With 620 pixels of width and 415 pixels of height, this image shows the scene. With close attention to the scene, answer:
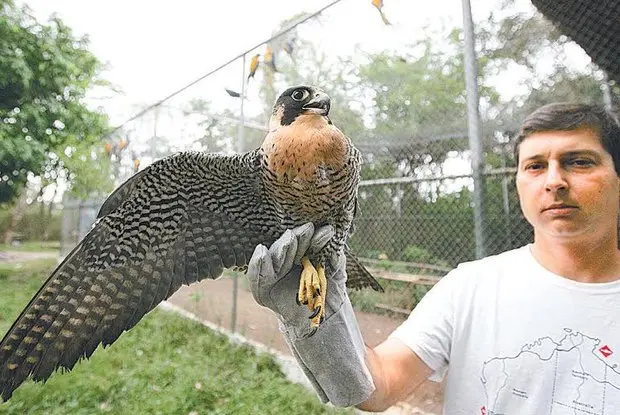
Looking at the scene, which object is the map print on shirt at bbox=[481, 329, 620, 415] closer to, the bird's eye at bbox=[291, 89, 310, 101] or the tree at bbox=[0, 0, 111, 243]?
the bird's eye at bbox=[291, 89, 310, 101]

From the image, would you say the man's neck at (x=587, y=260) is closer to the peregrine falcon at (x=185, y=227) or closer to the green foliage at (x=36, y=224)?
the peregrine falcon at (x=185, y=227)

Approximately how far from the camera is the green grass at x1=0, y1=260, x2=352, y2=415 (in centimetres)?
256

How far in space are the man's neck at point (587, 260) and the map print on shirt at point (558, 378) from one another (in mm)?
157

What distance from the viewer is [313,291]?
1.15 m

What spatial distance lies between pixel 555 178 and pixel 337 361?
69 cm

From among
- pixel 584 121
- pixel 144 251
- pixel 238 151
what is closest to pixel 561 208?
pixel 584 121

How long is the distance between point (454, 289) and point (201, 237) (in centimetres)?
82

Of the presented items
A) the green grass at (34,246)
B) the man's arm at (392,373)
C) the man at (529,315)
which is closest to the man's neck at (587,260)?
the man at (529,315)

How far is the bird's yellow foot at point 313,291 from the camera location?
1090 millimetres

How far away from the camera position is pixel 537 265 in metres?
1.08

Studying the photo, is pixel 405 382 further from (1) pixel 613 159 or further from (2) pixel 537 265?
(1) pixel 613 159

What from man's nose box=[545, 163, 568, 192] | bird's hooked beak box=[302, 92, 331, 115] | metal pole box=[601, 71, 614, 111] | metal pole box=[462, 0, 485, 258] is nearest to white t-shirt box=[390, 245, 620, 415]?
man's nose box=[545, 163, 568, 192]

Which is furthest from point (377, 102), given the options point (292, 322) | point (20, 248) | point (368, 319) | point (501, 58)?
point (20, 248)

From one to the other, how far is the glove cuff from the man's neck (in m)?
0.55
